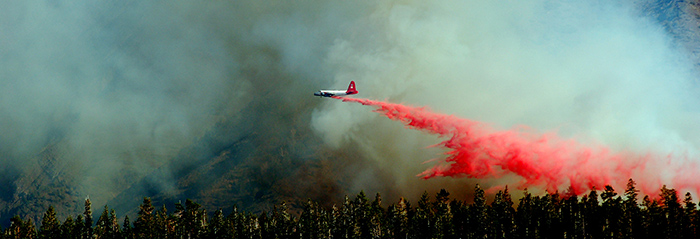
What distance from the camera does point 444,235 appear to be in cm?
17138

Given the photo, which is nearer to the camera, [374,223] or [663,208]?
[663,208]

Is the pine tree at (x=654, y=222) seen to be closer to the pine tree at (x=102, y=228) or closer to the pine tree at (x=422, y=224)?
the pine tree at (x=422, y=224)

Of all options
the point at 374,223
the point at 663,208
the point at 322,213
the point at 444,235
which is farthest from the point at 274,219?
the point at 663,208

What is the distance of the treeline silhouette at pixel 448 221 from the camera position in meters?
156

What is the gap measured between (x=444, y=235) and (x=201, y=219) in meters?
64.2

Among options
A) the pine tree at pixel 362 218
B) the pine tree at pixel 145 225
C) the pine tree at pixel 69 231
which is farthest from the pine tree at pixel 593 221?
the pine tree at pixel 69 231

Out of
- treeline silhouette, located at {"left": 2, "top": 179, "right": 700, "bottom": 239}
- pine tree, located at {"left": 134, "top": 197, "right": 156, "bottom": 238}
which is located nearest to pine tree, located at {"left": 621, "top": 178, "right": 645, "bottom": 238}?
treeline silhouette, located at {"left": 2, "top": 179, "right": 700, "bottom": 239}

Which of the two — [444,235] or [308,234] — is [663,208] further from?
[308,234]

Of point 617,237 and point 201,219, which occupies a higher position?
point 201,219

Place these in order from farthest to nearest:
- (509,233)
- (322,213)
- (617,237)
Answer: (322,213)
(509,233)
(617,237)

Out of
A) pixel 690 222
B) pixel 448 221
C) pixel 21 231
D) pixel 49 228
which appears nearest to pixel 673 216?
pixel 690 222

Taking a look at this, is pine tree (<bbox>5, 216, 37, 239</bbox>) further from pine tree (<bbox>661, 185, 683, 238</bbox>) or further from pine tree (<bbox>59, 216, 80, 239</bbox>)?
pine tree (<bbox>661, 185, 683, 238</bbox>)

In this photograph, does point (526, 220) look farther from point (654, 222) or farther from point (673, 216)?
point (673, 216)

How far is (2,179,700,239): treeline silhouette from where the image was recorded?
511ft
